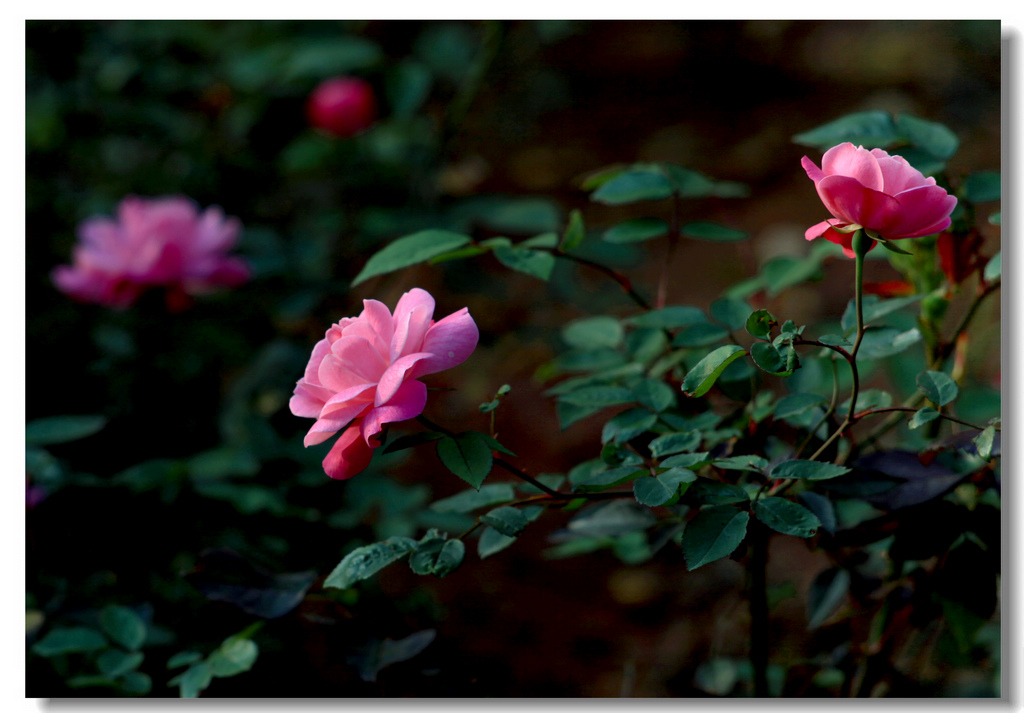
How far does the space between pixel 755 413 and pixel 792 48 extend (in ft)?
7.53

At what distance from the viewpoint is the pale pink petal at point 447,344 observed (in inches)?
17.7

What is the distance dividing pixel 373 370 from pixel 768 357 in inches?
8.8

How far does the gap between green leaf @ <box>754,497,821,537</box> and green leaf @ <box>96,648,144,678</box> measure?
0.52 meters

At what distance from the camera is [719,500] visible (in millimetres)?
496

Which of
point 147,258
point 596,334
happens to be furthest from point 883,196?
point 147,258

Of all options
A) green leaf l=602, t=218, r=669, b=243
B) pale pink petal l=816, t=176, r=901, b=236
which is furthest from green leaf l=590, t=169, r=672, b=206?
pale pink petal l=816, t=176, r=901, b=236

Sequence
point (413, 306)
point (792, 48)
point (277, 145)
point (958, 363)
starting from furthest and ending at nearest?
point (792, 48)
point (277, 145)
point (958, 363)
point (413, 306)

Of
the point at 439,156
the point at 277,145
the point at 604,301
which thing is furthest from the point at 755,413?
the point at 277,145

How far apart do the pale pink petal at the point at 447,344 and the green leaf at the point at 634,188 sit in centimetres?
26

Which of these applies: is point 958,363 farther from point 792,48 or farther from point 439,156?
point 792,48

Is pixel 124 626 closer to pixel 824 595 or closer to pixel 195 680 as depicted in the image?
pixel 195 680

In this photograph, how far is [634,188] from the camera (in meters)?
0.69

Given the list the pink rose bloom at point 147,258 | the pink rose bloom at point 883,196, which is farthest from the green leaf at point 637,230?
the pink rose bloom at point 147,258

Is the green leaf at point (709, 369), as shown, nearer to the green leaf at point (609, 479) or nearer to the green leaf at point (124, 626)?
the green leaf at point (609, 479)
